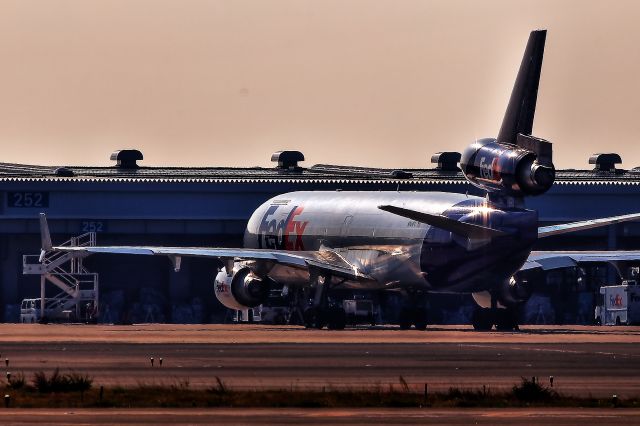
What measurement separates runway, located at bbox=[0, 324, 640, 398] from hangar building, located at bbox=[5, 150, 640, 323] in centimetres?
3163

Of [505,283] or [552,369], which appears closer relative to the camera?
[552,369]

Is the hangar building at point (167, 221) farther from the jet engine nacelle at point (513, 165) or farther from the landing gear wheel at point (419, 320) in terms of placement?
the jet engine nacelle at point (513, 165)

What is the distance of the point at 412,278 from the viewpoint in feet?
260

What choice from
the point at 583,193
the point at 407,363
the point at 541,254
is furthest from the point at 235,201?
the point at 407,363

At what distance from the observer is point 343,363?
165 ft

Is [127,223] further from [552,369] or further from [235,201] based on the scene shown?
[552,369]

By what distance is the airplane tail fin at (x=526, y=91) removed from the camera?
7056 cm

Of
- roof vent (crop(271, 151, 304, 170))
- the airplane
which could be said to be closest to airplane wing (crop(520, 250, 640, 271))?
the airplane

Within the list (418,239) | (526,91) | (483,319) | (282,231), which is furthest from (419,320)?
(526,91)

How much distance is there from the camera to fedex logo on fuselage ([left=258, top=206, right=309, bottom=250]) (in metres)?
89.6

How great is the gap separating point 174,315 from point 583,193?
26.4 metres

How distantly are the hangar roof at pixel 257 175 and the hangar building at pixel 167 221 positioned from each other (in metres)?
0.44

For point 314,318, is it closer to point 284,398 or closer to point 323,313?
point 323,313

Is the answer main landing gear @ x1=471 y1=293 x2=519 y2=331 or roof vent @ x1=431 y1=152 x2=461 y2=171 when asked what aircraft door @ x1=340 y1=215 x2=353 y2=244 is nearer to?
main landing gear @ x1=471 y1=293 x2=519 y2=331
